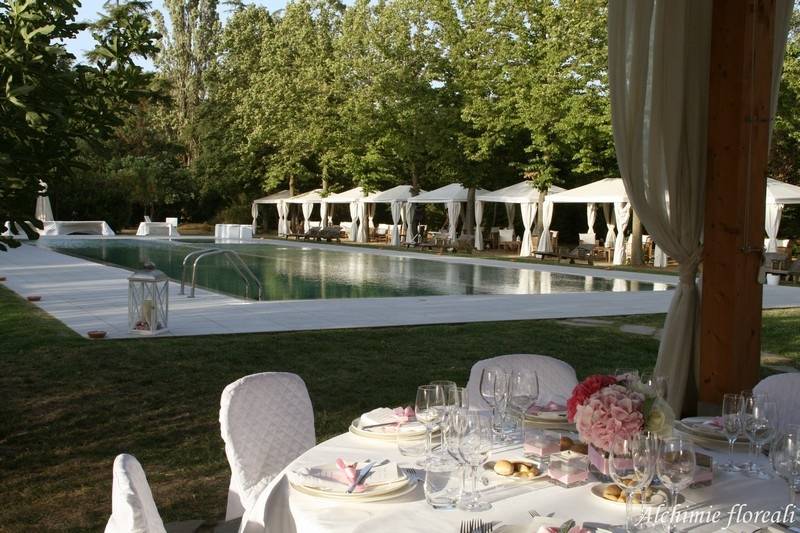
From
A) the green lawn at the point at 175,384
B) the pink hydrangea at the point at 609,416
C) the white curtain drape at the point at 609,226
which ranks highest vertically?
the white curtain drape at the point at 609,226

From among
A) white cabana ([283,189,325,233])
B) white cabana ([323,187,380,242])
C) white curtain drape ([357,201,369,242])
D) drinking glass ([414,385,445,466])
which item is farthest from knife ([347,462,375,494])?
white cabana ([283,189,325,233])

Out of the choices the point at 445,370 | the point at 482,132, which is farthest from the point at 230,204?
the point at 445,370

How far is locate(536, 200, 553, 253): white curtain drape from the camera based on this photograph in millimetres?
23406

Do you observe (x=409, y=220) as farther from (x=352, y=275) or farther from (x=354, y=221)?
(x=352, y=275)

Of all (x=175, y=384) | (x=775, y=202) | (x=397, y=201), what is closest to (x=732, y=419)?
(x=175, y=384)

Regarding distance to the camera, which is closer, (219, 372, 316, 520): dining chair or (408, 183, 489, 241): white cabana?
(219, 372, 316, 520): dining chair

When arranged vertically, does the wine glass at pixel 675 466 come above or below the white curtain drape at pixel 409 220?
below

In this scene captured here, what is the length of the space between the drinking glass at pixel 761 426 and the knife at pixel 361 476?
3.65ft

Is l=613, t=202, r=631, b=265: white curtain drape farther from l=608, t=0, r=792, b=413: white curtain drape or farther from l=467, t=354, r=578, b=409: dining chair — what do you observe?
l=467, t=354, r=578, b=409: dining chair

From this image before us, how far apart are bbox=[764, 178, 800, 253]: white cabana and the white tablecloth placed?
18.1 meters

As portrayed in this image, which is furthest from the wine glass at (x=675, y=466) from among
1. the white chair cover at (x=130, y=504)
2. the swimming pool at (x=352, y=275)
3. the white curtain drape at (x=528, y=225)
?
the white curtain drape at (x=528, y=225)

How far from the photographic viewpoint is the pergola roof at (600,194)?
21.0 metres

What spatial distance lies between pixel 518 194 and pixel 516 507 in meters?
23.3

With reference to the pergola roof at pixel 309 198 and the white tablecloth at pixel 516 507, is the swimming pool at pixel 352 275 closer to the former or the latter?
the pergola roof at pixel 309 198
